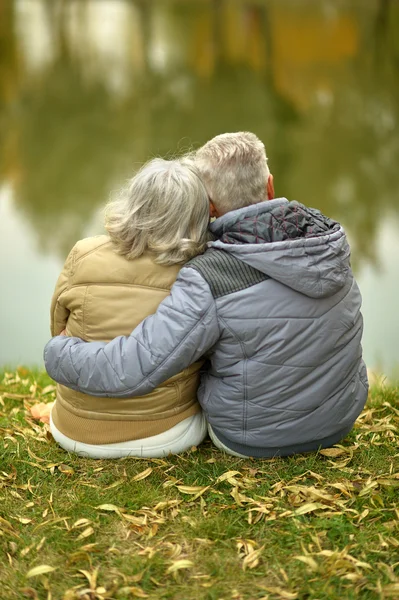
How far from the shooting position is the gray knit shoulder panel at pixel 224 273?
9.59 feet

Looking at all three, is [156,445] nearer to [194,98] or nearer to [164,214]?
[164,214]

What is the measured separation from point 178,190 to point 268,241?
0.38 metres

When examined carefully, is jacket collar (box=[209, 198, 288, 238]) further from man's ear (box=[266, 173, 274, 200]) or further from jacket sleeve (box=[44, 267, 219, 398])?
jacket sleeve (box=[44, 267, 219, 398])

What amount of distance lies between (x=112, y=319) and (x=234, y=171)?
0.72m

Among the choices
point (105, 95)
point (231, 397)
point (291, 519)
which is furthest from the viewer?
point (105, 95)

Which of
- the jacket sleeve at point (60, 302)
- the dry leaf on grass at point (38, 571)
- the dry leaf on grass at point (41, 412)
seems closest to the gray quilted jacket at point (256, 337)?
the jacket sleeve at point (60, 302)

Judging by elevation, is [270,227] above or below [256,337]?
above

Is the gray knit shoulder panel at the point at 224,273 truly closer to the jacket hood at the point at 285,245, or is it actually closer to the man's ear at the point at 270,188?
→ the jacket hood at the point at 285,245

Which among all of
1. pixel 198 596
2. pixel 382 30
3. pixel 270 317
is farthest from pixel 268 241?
pixel 382 30

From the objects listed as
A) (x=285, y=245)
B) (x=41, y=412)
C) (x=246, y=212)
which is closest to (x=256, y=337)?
(x=285, y=245)

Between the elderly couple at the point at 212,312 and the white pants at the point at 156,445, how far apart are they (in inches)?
0.5

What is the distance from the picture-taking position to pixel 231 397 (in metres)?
3.11

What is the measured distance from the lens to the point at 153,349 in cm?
291

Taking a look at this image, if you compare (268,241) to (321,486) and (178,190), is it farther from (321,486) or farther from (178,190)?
(321,486)
